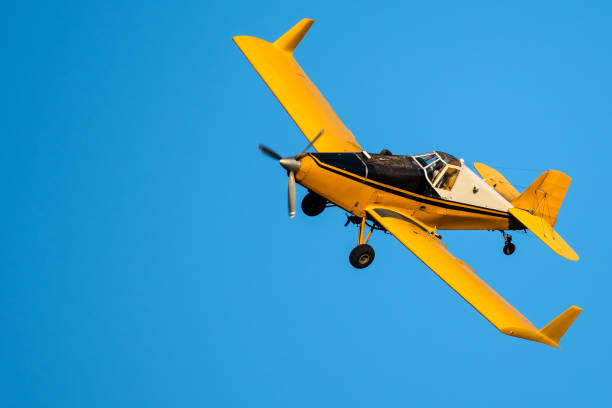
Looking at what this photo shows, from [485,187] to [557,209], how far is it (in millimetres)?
2197

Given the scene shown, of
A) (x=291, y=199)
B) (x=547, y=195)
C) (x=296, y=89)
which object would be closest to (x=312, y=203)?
(x=291, y=199)

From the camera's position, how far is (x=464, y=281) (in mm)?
16250

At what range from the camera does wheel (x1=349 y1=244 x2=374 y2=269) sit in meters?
17.7

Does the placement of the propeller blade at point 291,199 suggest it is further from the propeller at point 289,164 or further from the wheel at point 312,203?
the wheel at point 312,203

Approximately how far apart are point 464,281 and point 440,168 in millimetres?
3689

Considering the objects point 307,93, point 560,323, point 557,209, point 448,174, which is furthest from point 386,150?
point 560,323

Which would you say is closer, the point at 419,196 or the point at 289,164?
the point at 289,164

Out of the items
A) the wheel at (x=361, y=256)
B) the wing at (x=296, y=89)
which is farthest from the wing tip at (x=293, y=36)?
the wheel at (x=361, y=256)

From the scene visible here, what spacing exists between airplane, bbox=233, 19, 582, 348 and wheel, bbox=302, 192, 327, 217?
3 centimetres

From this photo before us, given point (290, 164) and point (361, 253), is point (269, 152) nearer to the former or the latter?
point (290, 164)

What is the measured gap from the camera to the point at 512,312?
15.7m

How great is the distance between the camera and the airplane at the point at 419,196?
16.4 m

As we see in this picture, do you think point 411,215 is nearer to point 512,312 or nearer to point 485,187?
point 485,187

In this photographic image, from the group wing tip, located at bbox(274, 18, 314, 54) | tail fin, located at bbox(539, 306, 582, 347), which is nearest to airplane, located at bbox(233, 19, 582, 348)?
tail fin, located at bbox(539, 306, 582, 347)
